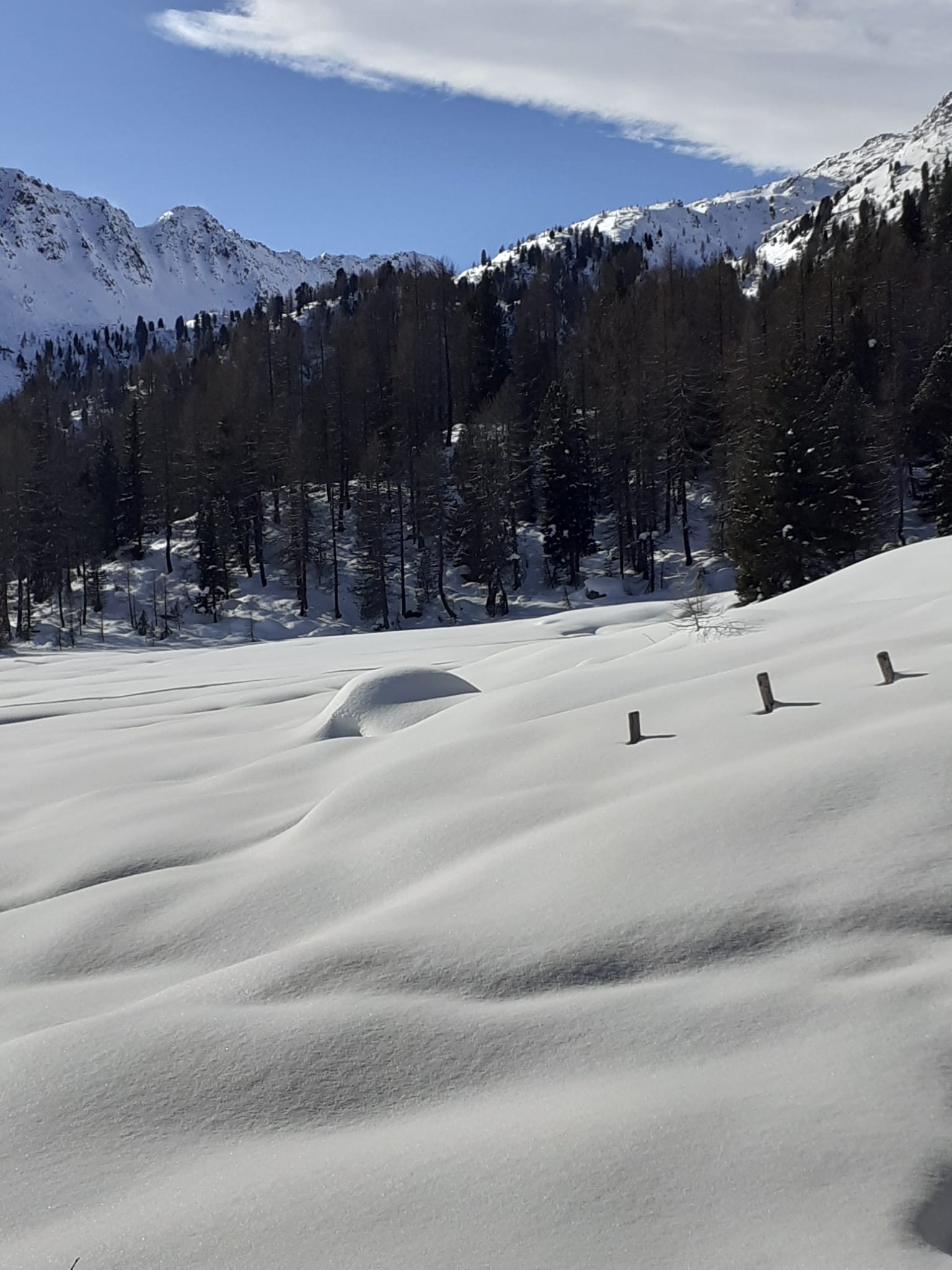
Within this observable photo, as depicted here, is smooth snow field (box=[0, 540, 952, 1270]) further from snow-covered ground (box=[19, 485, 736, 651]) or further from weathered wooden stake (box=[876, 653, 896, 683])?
snow-covered ground (box=[19, 485, 736, 651])

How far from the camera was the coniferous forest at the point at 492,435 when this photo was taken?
42781 millimetres

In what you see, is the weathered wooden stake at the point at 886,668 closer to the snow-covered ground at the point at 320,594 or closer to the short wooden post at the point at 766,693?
the short wooden post at the point at 766,693

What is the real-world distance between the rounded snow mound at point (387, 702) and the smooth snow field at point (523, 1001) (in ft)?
6.68

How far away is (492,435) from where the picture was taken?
154 ft

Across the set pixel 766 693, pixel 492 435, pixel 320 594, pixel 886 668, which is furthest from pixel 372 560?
pixel 886 668

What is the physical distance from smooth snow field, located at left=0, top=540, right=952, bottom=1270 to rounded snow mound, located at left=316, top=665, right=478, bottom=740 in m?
2.04

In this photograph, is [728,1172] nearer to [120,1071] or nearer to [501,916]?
[501,916]

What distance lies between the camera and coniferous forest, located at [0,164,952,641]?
140ft

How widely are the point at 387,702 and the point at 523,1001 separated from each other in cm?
596

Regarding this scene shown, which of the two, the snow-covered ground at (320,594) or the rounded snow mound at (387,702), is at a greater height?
the snow-covered ground at (320,594)

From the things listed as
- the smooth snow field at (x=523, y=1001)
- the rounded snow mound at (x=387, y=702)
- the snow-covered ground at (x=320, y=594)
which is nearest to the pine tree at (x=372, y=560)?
the snow-covered ground at (x=320, y=594)

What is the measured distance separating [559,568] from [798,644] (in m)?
37.7

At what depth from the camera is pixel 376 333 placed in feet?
205

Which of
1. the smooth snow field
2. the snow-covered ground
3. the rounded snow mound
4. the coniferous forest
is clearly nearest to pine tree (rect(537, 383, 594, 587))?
the coniferous forest
